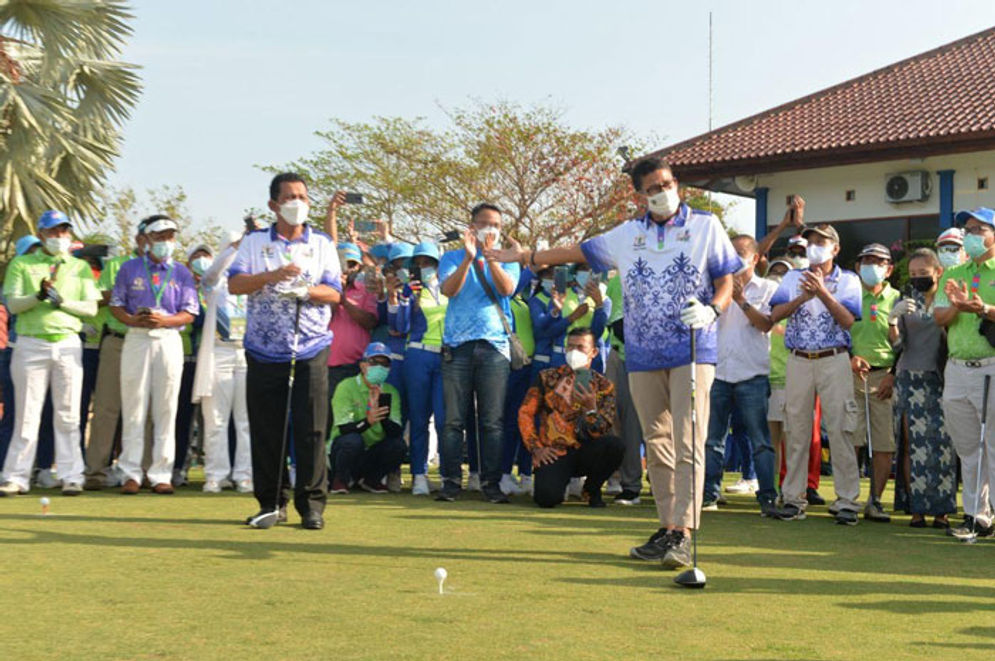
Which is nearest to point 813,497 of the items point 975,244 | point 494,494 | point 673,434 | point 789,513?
point 789,513

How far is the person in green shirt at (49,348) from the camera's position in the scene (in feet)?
34.5

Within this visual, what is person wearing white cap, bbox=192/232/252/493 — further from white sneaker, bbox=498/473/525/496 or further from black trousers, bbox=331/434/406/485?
white sneaker, bbox=498/473/525/496

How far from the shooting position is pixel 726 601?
5906mm

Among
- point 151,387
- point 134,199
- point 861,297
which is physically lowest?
point 151,387

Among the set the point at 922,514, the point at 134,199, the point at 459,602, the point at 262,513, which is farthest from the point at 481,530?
the point at 134,199

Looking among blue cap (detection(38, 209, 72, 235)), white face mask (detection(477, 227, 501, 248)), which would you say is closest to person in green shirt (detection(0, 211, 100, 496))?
blue cap (detection(38, 209, 72, 235))

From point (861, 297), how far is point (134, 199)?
114 ft

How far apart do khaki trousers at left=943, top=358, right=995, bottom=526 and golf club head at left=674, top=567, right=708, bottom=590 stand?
3.32 metres

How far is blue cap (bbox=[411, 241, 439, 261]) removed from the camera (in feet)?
38.2

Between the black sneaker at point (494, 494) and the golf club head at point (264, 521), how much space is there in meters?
2.53

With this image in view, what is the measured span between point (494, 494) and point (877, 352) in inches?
134

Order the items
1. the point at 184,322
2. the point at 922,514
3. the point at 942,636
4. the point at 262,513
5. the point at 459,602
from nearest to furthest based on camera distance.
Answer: the point at 942,636, the point at 459,602, the point at 262,513, the point at 922,514, the point at 184,322

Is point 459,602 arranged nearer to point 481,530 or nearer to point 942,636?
point 942,636

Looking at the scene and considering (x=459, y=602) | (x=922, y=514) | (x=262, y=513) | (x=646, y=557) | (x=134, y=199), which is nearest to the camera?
(x=459, y=602)
